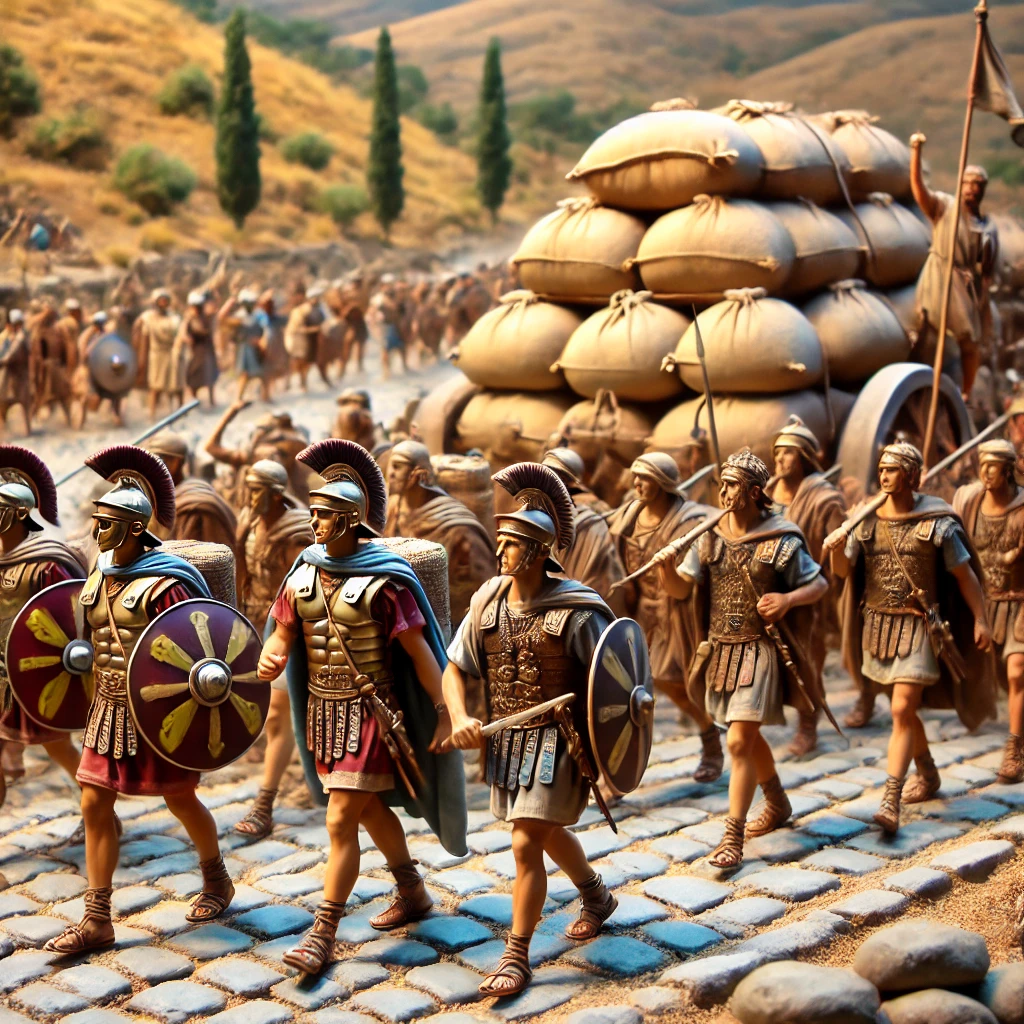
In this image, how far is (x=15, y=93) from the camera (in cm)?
3962

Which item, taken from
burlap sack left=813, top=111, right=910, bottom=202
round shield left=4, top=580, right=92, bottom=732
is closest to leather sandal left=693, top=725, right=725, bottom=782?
round shield left=4, top=580, right=92, bottom=732

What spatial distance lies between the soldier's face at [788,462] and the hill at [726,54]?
132ft

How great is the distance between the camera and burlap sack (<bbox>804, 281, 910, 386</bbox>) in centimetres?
1166

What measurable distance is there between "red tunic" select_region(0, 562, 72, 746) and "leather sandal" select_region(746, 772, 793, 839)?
11.2ft

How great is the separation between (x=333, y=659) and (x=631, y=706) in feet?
4.00

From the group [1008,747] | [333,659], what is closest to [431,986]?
[333,659]

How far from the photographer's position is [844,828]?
25.2 feet

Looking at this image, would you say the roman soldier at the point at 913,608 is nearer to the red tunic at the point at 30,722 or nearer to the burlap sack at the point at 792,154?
the red tunic at the point at 30,722

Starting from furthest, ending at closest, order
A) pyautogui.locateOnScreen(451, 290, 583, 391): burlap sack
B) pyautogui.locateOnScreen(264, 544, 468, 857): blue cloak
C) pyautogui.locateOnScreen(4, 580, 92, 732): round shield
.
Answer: pyautogui.locateOnScreen(451, 290, 583, 391): burlap sack, pyautogui.locateOnScreen(4, 580, 92, 732): round shield, pyautogui.locateOnScreen(264, 544, 468, 857): blue cloak

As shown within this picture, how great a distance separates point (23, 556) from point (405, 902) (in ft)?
8.20

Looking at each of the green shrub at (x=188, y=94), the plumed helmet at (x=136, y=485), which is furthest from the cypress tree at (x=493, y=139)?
the plumed helmet at (x=136, y=485)

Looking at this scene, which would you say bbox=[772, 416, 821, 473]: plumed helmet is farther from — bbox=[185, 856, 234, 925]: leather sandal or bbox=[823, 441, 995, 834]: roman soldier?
bbox=[185, 856, 234, 925]: leather sandal

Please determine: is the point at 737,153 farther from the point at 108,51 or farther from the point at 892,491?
the point at 108,51

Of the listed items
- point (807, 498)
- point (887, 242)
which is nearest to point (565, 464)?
point (807, 498)
